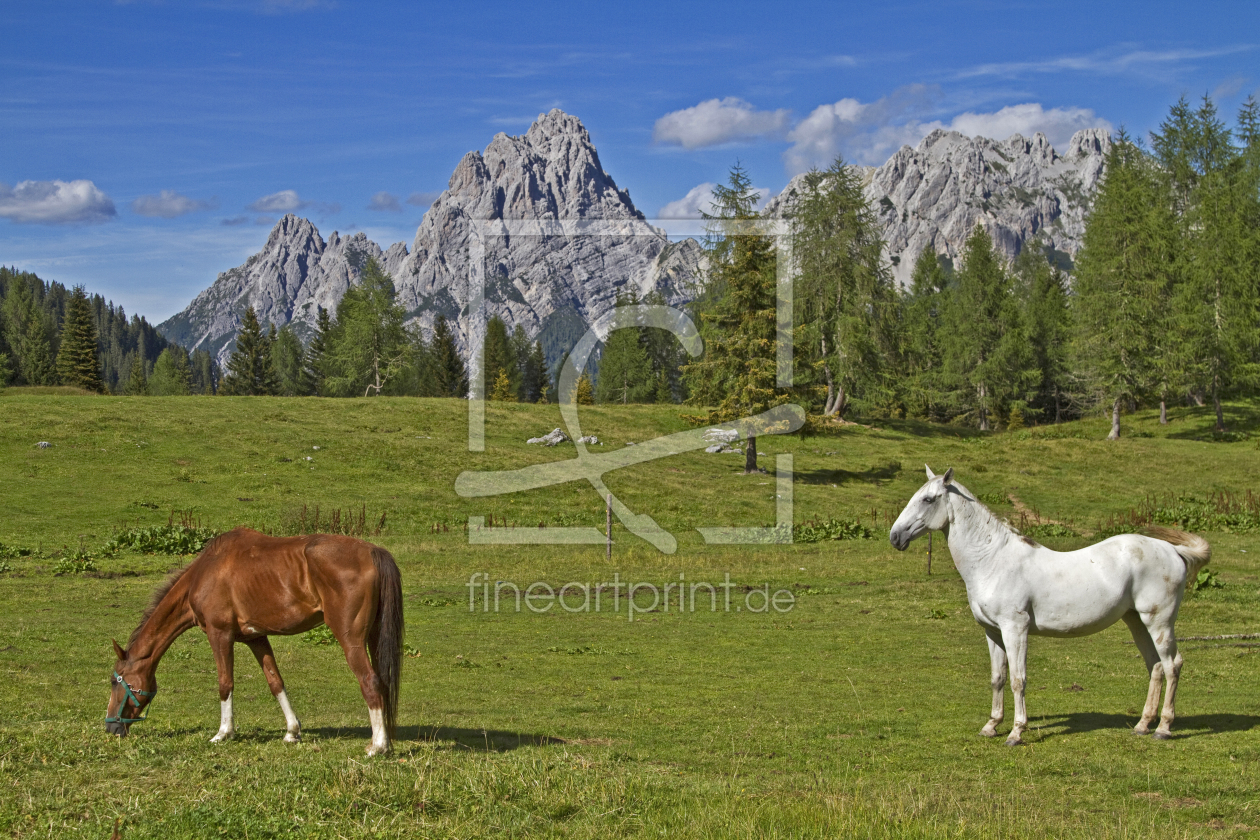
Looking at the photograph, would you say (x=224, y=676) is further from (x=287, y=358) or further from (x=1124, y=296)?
(x=287, y=358)

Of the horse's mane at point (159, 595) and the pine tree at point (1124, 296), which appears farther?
the pine tree at point (1124, 296)

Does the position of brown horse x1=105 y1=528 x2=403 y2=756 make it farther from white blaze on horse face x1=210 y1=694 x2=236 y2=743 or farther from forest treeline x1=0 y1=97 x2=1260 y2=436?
forest treeline x1=0 y1=97 x2=1260 y2=436

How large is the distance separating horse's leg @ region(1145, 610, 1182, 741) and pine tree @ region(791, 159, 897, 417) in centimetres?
5092

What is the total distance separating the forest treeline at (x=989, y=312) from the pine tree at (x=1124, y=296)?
0.38ft

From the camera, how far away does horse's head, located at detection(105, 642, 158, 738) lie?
32.0 ft

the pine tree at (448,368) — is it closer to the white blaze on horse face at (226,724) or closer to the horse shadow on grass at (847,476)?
the horse shadow on grass at (847,476)

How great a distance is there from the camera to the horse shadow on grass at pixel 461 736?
10.1m

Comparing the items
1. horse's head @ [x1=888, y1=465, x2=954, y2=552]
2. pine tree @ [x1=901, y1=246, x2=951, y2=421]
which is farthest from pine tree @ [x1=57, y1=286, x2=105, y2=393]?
horse's head @ [x1=888, y1=465, x2=954, y2=552]

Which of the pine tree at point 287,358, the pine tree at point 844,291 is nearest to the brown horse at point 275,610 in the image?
the pine tree at point 844,291

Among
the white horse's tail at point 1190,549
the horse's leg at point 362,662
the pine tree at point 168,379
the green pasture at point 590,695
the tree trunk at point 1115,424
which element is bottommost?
the green pasture at point 590,695

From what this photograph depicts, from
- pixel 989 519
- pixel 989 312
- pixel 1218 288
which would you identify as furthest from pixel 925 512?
A: pixel 989 312

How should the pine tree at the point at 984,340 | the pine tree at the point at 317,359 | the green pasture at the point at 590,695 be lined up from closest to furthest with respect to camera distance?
1. the green pasture at the point at 590,695
2. the pine tree at the point at 984,340
3. the pine tree at the point at 317,359

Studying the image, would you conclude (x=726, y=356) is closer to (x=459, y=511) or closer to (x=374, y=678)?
(x=459, y=511)

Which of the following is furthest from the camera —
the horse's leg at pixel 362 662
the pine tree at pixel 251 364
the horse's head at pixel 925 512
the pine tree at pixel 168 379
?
the pine tree at pixel 168 379
